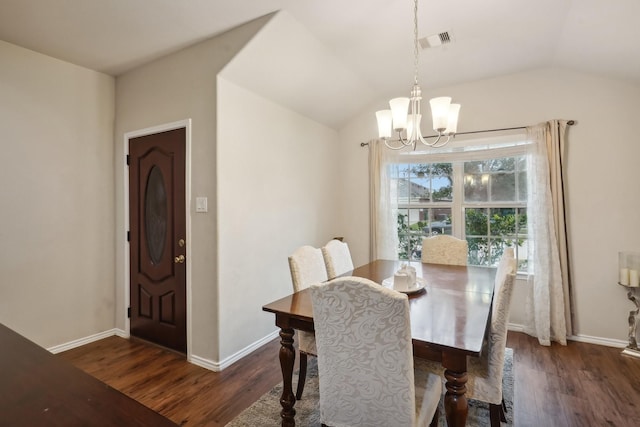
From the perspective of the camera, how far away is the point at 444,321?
1543mm

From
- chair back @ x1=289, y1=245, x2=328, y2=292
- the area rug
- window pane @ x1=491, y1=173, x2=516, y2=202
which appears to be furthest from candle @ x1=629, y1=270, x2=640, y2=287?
chair back @ x1=289, y1=245, x2=328, y2=292

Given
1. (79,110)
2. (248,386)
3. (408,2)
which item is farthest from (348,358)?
(79,110)

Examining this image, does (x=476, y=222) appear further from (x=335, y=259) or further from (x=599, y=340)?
(x=335, y=259)

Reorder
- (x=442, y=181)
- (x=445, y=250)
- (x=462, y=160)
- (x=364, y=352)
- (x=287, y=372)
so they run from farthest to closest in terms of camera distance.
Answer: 1. (x=442, y=181)
2. (x=462, y=160)
3. (x=445, y=250)
4. (x=287, y=372)
5. (x=364, y=352)

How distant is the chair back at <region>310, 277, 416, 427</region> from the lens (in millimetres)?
1215

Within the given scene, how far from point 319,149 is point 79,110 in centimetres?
242

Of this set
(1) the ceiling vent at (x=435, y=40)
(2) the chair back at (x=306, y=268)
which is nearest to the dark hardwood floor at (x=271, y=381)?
(2) the chair back at (x=306, y=268)

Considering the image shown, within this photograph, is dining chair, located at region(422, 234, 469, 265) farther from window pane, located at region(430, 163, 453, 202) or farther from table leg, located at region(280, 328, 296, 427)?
table leg, located at region(280, 328, 296, 427)

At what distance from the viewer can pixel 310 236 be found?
3734 millimetres

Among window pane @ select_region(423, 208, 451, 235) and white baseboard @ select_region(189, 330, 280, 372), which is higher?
window pane @ select_region(423, 208, 451, 235)

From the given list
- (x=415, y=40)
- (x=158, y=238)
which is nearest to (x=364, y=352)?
(x=158, y=238)

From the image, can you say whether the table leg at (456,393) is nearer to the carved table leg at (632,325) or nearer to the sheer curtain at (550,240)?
the sheer curtain at (550,240)

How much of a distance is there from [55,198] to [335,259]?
2.48 m

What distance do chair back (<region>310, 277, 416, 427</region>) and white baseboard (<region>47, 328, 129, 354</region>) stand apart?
8.68ft
